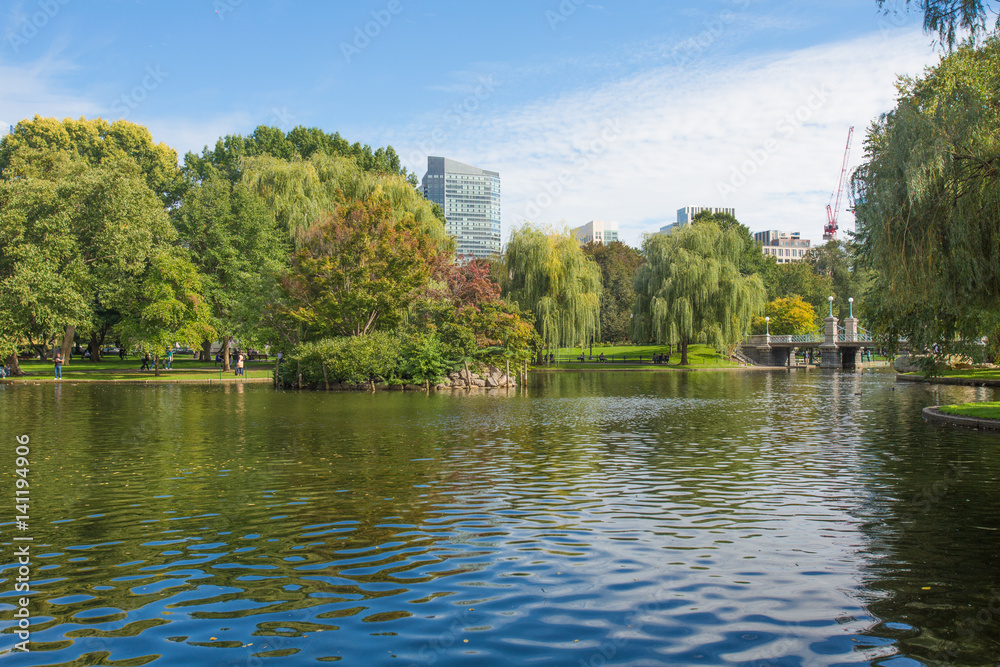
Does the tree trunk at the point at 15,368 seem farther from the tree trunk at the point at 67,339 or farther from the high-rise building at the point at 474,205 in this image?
the high-rise building at the point at 474,205

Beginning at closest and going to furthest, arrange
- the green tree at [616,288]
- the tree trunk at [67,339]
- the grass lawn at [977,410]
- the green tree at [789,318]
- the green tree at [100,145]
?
the grass lawn at [977,410] → the tree trunk at [67,339] → the green tree at [100,145] → the green tree at [616,288] → the green tree at [789,318]

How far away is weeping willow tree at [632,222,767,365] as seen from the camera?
5919 centimetres

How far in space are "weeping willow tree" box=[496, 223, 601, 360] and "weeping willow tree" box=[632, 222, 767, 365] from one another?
6716 millimetres

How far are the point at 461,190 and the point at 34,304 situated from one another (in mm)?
76091

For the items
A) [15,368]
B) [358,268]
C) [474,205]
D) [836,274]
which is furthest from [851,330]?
[15,368]

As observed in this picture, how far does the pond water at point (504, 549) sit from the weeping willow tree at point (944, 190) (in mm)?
3605

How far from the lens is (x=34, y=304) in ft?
133

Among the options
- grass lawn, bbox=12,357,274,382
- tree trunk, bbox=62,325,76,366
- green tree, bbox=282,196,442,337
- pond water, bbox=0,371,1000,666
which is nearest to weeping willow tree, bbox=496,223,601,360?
green tree, bbox=282,196,442,337

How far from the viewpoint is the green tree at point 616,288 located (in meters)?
88.1

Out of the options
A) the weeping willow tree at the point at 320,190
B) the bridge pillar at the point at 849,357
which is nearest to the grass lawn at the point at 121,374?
the weeping willow tree at the point at 320,190

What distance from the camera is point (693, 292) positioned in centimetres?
5938

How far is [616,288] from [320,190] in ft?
170

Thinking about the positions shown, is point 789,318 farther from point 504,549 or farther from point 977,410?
point 504,549

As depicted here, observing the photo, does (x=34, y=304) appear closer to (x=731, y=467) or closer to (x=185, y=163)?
(x=185, y=163)
